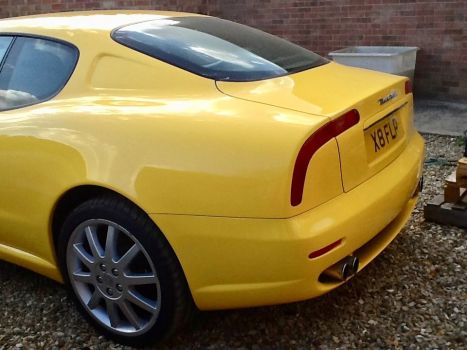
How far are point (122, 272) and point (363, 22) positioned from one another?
18.9ft

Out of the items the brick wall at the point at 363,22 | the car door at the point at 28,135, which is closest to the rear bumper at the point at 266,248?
the car door at the point at 28,135

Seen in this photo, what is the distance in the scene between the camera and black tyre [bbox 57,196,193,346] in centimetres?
223

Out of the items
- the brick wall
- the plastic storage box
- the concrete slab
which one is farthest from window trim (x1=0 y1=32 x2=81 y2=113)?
the brick wall

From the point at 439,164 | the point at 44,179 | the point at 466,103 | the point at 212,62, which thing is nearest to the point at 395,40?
the point at 466,103

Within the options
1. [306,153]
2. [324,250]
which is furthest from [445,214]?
[306,153]

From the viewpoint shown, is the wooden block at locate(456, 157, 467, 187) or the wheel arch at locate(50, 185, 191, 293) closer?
the wheel arch at locate(50, 185, 191, 293)

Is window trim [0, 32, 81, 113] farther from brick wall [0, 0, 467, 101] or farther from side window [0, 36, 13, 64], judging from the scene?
brick wall [0, 0, 467, 101]

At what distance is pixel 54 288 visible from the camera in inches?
118

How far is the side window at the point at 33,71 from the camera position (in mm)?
2656

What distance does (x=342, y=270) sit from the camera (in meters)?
2.17

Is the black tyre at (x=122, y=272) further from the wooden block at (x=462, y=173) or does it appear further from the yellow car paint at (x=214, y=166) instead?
the wooden block at (x=462, y=173)

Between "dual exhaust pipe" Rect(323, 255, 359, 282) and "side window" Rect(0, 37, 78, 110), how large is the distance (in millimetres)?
1502

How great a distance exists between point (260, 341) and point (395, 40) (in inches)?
216

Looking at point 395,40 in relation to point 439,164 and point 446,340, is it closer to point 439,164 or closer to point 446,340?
point 439,164
